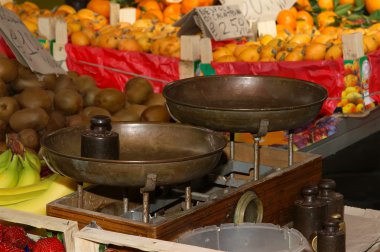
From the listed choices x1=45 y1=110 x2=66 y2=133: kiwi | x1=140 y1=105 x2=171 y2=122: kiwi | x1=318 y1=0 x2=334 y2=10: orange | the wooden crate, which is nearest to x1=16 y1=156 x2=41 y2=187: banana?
the wooden crate

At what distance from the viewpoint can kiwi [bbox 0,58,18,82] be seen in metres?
3.10

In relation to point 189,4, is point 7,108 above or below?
below

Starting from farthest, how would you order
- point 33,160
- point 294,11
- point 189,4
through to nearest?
1. point 189,4
2. point 294,11
3. point 33,160

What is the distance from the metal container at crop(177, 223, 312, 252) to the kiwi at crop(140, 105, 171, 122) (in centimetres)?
130

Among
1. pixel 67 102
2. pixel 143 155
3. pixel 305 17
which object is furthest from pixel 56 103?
pixel 305 17

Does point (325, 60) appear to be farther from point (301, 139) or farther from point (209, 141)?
point (209, 141)

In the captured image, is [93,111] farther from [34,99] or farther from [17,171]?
[17,171]

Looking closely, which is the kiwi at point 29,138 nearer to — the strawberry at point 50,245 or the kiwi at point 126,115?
the kiwi at point 126,115

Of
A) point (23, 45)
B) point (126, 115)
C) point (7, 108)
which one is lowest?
point (126, 115)

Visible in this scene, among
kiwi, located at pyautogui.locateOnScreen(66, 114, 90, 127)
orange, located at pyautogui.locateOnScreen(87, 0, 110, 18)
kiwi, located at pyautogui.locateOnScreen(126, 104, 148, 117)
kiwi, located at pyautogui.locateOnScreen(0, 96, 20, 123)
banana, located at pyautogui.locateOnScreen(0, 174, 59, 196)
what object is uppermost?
orange, located at pyautogui.locateOnScreen(87, 0, 110, 18)

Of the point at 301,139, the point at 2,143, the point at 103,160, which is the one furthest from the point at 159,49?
the point at 103,160

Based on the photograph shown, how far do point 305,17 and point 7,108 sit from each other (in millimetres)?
2308

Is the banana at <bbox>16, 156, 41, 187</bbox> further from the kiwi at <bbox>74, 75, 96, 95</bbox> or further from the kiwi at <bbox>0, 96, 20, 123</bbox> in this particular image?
the kiwi at <bbox>74, 75, 96, 95</bbox>

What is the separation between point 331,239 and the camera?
1.95 m
